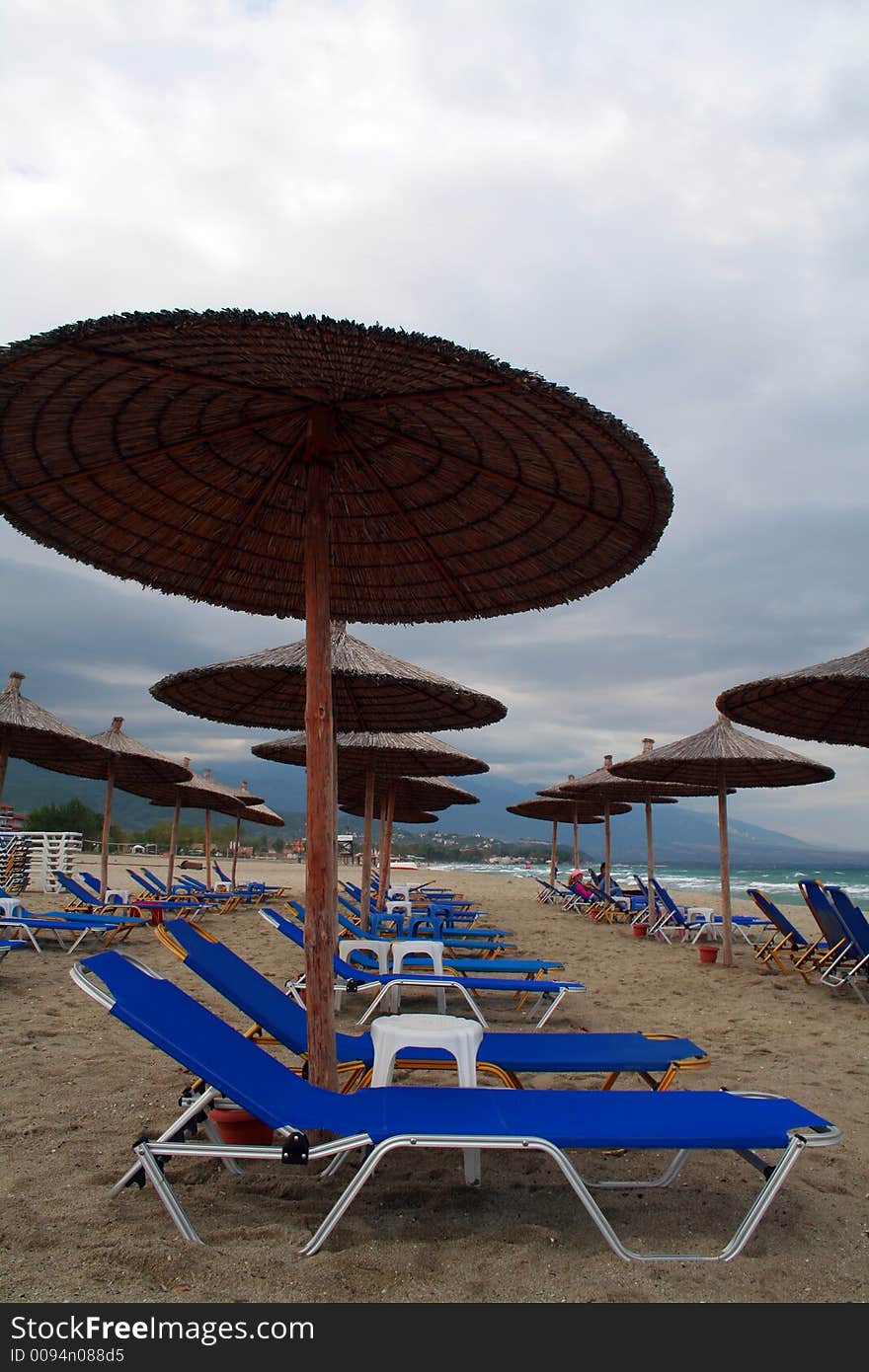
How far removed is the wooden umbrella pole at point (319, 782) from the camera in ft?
9.37

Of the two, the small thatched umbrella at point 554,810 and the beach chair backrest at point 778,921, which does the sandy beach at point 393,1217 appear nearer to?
the beach chair backrest at point 778,921

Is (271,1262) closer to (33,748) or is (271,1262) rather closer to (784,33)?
(784,33)

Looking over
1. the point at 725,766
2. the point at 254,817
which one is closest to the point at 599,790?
the point at 725,766

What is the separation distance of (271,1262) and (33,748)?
10422 millimetres

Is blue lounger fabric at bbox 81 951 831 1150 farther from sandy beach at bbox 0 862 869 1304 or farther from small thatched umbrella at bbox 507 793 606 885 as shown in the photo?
small thatched umbrella at bbox 507 793 606 885

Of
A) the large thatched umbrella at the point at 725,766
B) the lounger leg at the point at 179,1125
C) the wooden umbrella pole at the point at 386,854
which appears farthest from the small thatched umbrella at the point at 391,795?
the lounger leg at the point at 179,1125

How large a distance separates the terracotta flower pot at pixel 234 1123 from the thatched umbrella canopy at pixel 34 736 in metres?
7.61

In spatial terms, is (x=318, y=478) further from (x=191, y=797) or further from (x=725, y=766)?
(x=191, y=797)

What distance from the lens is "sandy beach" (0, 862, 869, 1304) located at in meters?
1.96

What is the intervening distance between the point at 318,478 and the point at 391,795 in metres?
10.4

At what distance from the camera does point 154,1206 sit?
240 cm

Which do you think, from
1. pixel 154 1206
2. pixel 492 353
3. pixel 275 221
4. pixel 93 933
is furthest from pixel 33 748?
pixel 492 353

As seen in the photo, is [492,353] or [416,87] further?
[416,87]

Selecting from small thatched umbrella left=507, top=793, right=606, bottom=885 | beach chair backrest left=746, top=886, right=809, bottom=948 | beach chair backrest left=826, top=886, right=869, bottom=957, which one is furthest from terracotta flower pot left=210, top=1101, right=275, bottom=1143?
small thatched umbrella left=507, top=793, right=606, bottom=885
